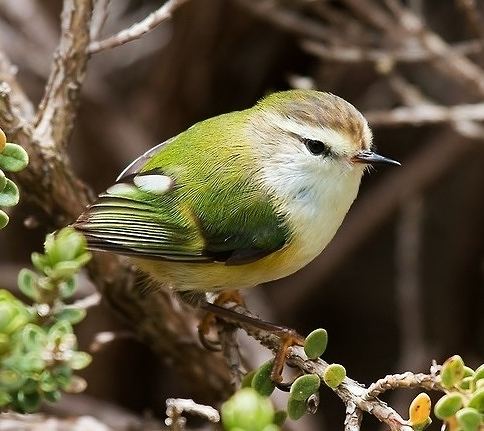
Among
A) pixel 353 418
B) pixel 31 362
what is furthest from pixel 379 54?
pixel 31 362

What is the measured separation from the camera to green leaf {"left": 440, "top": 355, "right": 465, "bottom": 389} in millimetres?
895

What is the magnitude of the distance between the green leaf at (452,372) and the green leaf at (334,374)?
0.52ft

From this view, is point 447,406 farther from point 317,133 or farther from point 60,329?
point 317,133

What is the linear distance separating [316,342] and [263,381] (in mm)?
125

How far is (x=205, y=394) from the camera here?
5.60ft

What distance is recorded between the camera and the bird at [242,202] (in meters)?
1.54

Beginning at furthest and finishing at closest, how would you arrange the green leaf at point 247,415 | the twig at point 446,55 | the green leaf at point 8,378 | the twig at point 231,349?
the twig at point 446,55, the twig at point 231,349, the green leaf at point 8,378, the green leaf at point 247,415

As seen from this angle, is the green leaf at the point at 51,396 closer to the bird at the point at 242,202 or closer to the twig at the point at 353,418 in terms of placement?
the twig at the point at 353,418

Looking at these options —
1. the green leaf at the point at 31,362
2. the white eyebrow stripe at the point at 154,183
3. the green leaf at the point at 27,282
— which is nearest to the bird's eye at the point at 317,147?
the white eyebrow stripe at the point at 154,183

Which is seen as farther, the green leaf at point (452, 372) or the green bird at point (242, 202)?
the green bird at point (242, 202)

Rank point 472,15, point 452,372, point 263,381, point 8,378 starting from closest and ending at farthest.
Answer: point 8,378 < point 452,372 < point 263,381 < point 472,15

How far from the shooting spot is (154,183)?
1.59 m

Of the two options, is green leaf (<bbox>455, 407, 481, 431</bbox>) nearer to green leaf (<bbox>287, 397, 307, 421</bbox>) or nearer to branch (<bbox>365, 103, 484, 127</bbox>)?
green leaf (<bbox>287, 397, 307, 421</bbox>)

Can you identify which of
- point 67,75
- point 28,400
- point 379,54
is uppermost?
point 379,54
